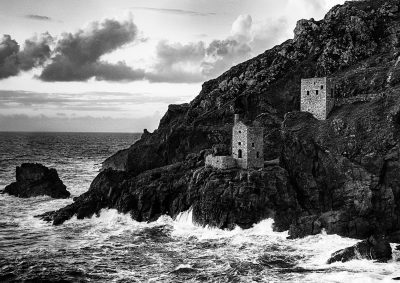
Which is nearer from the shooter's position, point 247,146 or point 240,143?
point 247,146

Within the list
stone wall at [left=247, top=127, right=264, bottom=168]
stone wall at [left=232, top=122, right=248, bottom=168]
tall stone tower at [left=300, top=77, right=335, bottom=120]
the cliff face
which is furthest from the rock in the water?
the cliff face

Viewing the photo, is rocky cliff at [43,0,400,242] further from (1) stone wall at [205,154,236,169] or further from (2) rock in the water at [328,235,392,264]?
(2) rock in the water at [328,235,392,264]

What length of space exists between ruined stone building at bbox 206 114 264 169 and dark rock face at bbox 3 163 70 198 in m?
34.3

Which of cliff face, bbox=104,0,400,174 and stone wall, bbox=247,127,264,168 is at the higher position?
cliff face, bbox=104,0,400,174

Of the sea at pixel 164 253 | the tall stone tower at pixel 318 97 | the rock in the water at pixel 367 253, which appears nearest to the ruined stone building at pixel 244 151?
the sea at pixel 164 253

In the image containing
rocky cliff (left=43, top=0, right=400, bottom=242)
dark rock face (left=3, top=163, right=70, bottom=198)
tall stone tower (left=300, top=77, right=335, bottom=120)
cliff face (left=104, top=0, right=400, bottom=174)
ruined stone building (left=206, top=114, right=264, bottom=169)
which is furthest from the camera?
dark rock face (left=3, top=163, right=70, bottom=198)

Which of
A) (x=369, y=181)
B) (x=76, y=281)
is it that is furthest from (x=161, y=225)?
(x=369, y=181)

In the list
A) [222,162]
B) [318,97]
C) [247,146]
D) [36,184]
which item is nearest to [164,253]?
[222,162]

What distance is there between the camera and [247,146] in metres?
68.4

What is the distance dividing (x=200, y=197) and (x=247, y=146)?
10338 mm

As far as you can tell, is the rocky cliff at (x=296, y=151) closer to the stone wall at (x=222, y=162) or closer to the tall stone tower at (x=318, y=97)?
the tall stone tower at (x=318, y=97)

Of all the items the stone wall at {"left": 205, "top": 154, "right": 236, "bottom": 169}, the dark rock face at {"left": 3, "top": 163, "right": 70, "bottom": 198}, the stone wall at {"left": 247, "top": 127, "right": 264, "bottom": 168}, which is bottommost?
the dark rock face at {"left": 3, "top": 163, "right": 70, "bottom": 198}

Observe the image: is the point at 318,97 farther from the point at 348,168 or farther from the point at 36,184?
the point at 36,184

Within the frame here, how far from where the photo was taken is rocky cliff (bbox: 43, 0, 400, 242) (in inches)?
2427
